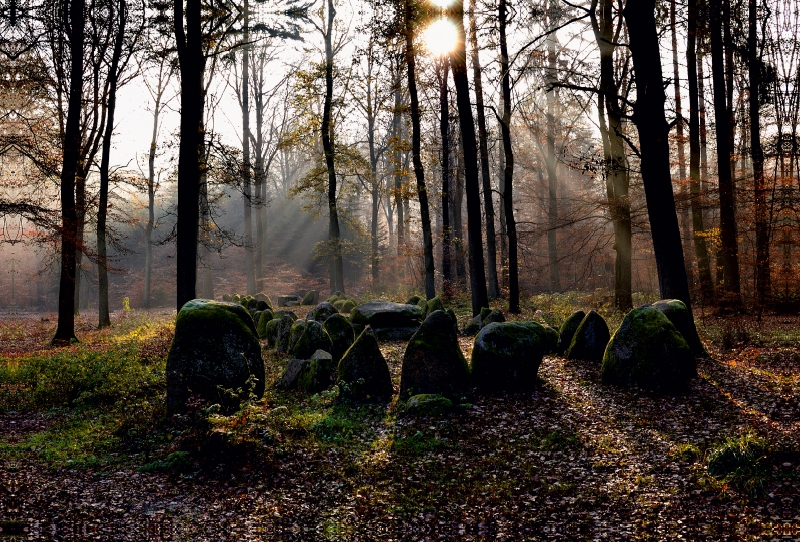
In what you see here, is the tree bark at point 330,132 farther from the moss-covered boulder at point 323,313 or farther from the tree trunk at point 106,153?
the moss-covered boulder at point 323,313

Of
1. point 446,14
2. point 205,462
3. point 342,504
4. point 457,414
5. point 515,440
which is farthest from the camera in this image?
point 446,14

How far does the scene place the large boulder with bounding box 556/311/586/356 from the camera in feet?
33.9

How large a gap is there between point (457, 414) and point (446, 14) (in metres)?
12.1

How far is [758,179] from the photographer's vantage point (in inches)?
555

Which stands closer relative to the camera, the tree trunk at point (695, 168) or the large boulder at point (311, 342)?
the large boulder at point (311, 342)

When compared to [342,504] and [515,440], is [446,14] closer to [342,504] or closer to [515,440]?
[515,440]

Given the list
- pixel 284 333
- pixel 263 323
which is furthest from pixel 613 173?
pixel 263 323

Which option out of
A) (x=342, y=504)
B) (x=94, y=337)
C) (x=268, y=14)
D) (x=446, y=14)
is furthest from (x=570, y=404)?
(x=268, y=14)

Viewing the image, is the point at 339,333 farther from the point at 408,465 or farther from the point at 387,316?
the point at 408,465

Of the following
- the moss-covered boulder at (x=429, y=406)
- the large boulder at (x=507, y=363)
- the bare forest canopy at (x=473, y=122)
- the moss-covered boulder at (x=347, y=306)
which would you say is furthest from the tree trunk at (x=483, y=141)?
the moss-covered boulder at (x=429, y=406)

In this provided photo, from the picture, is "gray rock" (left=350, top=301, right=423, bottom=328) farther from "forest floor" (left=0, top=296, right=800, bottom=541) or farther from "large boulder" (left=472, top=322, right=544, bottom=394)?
"large boulder" (left=472, top=322, right=544, bottom=394)

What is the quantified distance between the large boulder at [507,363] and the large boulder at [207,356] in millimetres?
3428

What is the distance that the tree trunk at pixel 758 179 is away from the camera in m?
13.5

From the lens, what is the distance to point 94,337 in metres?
15.9
